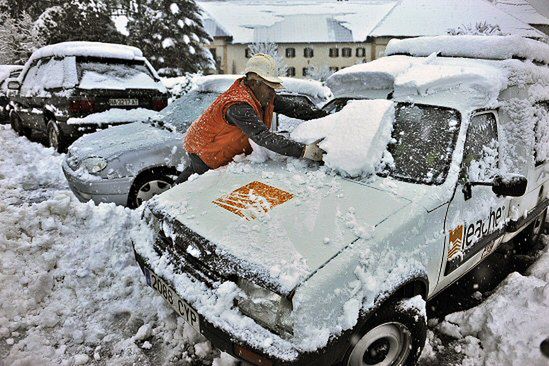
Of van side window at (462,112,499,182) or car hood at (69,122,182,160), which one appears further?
car hood at (69,122,182,160)

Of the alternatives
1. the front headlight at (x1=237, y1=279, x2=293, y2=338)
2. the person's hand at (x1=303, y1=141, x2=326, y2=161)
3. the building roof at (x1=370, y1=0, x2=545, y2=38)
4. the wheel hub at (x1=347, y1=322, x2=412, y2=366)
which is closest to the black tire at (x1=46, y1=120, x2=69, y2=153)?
the person's hand at (x1=303, y1=141, x2=326, y2=161)

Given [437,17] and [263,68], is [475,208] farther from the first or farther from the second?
[437,17]

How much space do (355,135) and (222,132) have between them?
1127 mm

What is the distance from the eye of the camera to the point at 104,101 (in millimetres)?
6301

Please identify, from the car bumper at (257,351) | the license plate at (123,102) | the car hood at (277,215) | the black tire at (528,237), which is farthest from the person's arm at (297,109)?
the license plate at (123,102)

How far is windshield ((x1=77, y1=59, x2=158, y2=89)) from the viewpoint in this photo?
20.9ft

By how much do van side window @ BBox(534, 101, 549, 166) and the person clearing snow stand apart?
2.10 meters

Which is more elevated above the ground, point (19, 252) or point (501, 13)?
point (501, 13)

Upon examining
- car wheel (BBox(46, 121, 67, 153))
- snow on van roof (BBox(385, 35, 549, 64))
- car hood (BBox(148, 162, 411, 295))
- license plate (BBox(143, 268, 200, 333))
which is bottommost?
license plate (BBox(143, 268, 200, 333))

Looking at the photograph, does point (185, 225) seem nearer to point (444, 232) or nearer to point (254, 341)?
point (254, 341)

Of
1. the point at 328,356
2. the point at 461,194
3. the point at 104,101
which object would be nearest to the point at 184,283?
the point at 328,356

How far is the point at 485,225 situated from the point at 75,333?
3.05 m

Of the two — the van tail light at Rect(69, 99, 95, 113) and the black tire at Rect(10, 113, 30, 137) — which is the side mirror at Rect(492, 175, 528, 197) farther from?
the black tire at Rect(10, 113, 30, 137)

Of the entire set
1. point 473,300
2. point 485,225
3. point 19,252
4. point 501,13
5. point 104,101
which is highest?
point 501,13
